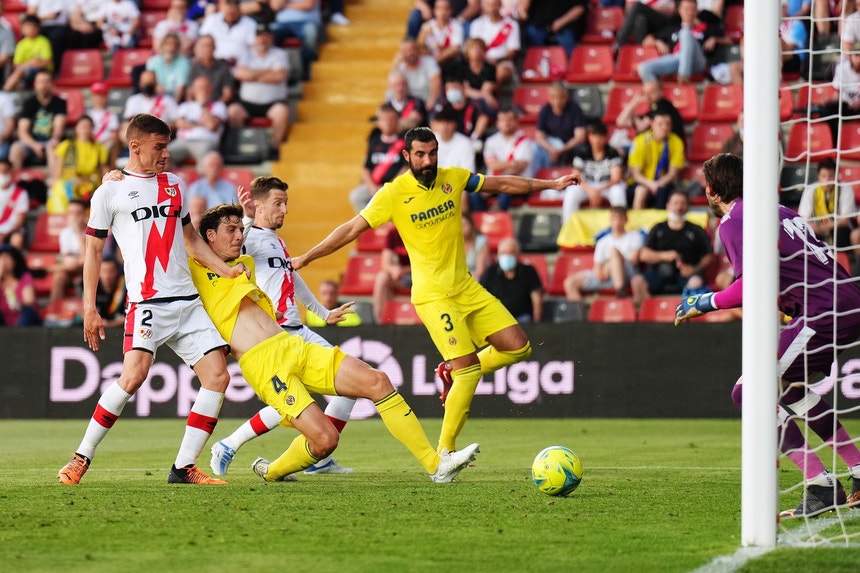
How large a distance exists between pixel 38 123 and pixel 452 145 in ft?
21.2

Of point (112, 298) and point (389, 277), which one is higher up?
point (389, 277)

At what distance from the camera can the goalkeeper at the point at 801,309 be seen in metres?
6.65

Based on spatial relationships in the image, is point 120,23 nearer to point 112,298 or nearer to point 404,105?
point 404,105

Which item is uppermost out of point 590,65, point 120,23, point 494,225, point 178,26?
point 120,23

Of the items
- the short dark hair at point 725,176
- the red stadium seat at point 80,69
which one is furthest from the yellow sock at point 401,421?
the red stadium seat at point 80,69

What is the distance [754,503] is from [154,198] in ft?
14.6

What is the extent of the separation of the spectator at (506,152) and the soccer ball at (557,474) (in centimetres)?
945

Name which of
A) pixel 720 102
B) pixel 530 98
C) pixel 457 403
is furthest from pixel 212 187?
pixel 457 403

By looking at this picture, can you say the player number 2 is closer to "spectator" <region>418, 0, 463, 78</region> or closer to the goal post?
the goal post

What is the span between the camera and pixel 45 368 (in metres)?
15.4

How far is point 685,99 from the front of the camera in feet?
57.6

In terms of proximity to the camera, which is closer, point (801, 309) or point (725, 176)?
Answer: point (725, 176)

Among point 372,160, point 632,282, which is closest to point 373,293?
point 372,160

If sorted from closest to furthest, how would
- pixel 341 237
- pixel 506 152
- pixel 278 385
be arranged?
pixel 278 385 → pixel 341 237 → pixel 506 152
